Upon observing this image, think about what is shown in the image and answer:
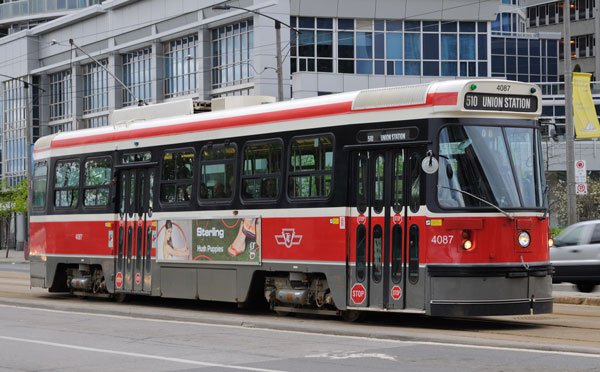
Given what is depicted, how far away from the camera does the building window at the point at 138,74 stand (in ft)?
202

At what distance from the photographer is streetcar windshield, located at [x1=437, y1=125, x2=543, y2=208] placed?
15492 mm

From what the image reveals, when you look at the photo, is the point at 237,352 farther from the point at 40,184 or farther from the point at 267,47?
the point at 267,47

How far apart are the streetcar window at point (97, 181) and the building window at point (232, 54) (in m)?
30.8

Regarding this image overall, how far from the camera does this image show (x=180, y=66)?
59.1m

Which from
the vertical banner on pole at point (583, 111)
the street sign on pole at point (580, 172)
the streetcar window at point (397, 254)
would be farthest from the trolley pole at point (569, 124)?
the streetcar window at point (397, 254)

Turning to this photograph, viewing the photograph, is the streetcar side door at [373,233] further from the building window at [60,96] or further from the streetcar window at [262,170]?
the building window at [60,96]

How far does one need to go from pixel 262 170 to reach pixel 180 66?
137ft

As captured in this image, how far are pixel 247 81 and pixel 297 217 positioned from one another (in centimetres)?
3674

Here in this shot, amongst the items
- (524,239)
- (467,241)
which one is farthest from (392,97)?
(524,239)

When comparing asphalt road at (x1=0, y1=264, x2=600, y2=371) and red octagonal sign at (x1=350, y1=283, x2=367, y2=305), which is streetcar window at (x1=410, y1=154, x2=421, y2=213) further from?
asphalt road at (x1=0, y1=264, x2=600, y2=371)

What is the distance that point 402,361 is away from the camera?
12250 millimetres

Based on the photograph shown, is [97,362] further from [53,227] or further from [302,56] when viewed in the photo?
[302,56]

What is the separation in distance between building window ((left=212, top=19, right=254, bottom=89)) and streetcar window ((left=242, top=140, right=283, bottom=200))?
3501cm

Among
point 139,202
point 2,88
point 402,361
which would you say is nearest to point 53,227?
point 139,202
